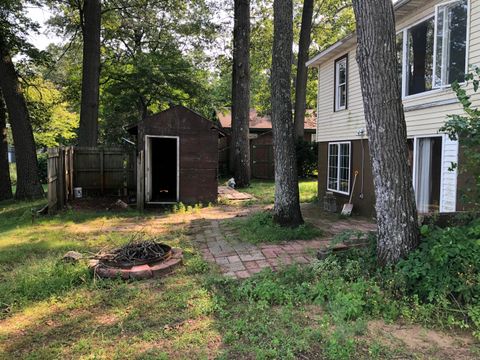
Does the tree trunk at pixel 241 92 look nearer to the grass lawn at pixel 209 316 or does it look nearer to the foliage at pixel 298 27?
the foliage at pixel 298 27

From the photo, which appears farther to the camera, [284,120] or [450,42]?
[284,120]

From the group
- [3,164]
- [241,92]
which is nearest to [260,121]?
[241,92]

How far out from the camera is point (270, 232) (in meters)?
6.65

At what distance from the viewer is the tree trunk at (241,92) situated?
50.6 feet

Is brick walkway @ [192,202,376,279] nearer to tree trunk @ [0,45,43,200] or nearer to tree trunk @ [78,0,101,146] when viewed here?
tree trunk @ [78,0,101,146]

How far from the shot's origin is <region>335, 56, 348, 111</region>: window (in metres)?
10.1

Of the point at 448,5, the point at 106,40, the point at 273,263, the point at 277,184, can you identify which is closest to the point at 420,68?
the point at 448,5

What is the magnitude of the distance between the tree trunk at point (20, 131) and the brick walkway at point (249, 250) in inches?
285

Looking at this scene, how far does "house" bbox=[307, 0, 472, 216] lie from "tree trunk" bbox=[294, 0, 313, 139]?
25.1 feet

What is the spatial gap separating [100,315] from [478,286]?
11.3ft

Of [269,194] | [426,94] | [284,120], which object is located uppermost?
[426,94]

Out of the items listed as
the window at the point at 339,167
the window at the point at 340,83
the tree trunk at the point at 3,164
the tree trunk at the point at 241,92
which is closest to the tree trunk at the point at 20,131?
the tree trunk at the point at 3,164

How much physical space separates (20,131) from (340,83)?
994 centimetres

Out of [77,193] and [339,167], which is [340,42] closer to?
[339,167]
